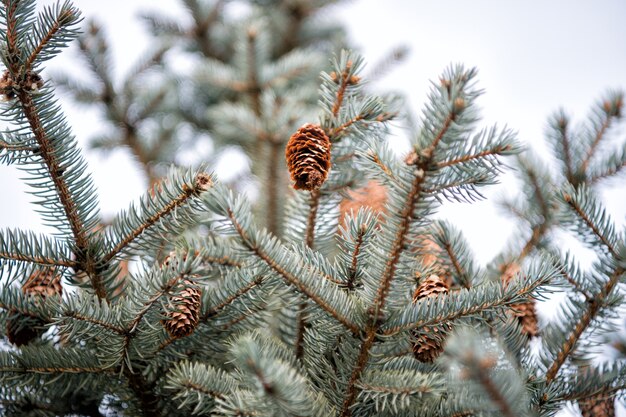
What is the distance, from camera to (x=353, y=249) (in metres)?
0.89

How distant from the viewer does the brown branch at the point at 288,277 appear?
29.3 inches

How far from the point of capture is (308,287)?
0.81 m

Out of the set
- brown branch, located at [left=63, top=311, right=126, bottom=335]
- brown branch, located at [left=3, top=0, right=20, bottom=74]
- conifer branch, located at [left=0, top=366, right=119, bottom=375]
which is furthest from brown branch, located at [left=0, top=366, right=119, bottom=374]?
brown branch, located at [left=3, top=0, right=20, bottom=74]

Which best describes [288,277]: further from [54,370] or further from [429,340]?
[54,370]

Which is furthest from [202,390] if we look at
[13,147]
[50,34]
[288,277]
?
[50,34]

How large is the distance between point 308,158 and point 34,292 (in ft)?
1.74

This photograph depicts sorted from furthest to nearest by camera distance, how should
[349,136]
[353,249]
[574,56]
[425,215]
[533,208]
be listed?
[574,56] < [533,208] < [349,136] < [353,249] < [425,215]

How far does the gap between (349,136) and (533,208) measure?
68cm

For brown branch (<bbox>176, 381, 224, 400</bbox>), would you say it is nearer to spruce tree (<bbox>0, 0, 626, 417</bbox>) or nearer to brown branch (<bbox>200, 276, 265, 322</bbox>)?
spruce tree (<bbox>0, 0, 626, 417</bbox>)

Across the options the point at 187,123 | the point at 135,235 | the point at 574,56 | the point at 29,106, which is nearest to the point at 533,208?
the point at 135,235

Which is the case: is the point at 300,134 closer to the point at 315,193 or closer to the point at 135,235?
the point at 315,193

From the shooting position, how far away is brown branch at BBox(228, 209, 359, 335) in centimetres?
74

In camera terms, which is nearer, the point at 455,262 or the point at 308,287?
the point at 308,287

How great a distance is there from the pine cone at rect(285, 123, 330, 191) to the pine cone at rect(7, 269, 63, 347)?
435mm
